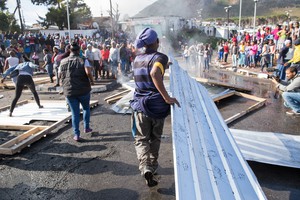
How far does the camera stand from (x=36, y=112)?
22.7 ft

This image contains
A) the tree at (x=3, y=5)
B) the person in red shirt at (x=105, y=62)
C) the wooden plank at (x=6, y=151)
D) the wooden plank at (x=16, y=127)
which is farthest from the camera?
the tree at (x=3, y=5)

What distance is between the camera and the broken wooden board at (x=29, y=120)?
464 cm

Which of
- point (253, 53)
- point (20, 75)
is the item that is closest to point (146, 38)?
point (20, 75)

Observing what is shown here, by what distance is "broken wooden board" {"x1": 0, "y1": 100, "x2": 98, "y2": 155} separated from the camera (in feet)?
15.2

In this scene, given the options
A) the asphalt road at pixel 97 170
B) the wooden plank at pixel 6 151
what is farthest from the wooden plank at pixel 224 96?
the wooden plank at pixel 6 151

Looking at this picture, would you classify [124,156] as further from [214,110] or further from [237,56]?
[237,56]

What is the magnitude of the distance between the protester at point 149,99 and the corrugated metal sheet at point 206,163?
241mm

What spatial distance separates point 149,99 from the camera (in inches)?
123

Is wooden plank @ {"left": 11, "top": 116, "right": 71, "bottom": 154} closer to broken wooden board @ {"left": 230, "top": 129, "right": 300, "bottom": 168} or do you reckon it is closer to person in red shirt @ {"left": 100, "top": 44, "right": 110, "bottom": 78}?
broken wooden board @ {"left": 230, "top": 129, "right": 300, "bottom": 168}

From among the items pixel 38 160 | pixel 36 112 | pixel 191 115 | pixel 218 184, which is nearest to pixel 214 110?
pixel 191 115

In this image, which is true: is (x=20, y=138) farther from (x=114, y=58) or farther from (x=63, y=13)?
(x=63, y=13)

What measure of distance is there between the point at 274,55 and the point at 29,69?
1295cm

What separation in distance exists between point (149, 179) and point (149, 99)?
3.28 feet

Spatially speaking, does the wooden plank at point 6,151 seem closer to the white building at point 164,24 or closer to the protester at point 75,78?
the protester at point 75,78
